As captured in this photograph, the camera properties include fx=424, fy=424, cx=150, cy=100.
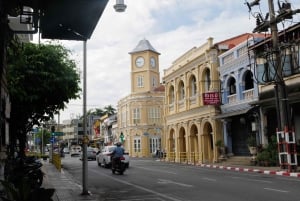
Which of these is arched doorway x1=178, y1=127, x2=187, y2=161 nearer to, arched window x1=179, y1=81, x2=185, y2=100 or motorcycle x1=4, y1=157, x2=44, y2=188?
Result: arched window x1=179, y1=81, x2=185, y2=100

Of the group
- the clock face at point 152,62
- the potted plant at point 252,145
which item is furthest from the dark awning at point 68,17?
the clock face at point 152,62

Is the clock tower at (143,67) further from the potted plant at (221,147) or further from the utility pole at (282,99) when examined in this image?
the utility pole at (282,99)

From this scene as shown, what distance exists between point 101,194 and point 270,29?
41.9 ft

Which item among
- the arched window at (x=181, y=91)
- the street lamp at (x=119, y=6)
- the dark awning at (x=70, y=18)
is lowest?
the dark awning at (x=70, y=18)

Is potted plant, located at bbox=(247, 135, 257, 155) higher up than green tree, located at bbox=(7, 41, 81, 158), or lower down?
lower down

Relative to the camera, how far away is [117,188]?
50.5ft

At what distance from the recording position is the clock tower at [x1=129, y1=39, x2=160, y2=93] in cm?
6325

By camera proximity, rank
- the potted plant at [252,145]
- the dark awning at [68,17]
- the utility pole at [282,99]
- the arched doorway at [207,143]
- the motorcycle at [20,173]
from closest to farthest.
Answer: the dark awning at [68,17], the motorcycle at [20,173], the utility pole at [282,99], the potted plant at [252,145], the arched doorway at [207,143]

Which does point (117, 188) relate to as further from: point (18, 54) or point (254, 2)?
point (254, 2)

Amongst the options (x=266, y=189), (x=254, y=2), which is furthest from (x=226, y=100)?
(x=266, y=189)

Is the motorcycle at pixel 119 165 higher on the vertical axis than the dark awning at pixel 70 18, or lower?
lower

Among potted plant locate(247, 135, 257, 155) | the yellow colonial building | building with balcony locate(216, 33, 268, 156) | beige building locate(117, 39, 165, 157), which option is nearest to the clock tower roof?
beige building locate(117, 39, 165, 157)

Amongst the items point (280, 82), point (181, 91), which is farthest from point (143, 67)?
point (280, 82)

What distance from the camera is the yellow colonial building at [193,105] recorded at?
32.8 metres
